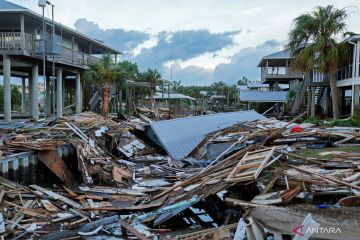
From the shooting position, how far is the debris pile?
6.51 metres

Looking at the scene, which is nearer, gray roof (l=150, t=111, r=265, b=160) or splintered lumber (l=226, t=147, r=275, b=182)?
splintered lumber (l=226, t=147, r=275, b=182)

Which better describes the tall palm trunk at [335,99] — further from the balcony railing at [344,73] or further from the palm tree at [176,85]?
the palm tree at [176,85]

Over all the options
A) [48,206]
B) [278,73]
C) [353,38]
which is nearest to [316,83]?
[353,38]

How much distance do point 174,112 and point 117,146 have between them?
64.5 feet

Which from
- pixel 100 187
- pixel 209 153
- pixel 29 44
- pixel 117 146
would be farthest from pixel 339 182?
pixel 29 44

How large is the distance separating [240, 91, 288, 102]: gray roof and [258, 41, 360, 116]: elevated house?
5.13ft

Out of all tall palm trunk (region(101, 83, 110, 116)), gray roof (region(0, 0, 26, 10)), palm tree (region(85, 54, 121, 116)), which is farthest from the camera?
palm tree (region(85, 54, 121, 116))

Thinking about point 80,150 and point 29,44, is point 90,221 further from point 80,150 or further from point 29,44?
point 29,44

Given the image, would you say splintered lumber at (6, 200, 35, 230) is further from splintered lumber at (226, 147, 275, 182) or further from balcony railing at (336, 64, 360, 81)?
balcony railing at (336, 64, 360, 81)

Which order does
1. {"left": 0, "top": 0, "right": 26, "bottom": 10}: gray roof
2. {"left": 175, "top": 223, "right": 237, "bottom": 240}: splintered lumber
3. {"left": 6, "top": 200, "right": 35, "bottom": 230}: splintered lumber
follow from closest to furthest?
{"left": 175, "top": 223, "right": 237, "bottom": 240}: splintered lumber < {"left": 6, "top": 200, "right": 35, "bottom": 230}: splintered lumber < {"left": 0, "top": 0, "right": 26, "bottom": 10}: gray roof

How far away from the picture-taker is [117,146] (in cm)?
1570

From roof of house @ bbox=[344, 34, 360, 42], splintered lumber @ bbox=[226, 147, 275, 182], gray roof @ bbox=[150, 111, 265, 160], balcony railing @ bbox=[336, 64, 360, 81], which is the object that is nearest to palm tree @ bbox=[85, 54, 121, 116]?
gray roof @ bbox=[150, 111, 265, 160]

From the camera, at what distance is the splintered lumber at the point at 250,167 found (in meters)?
7.67

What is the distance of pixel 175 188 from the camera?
30.7 ft
